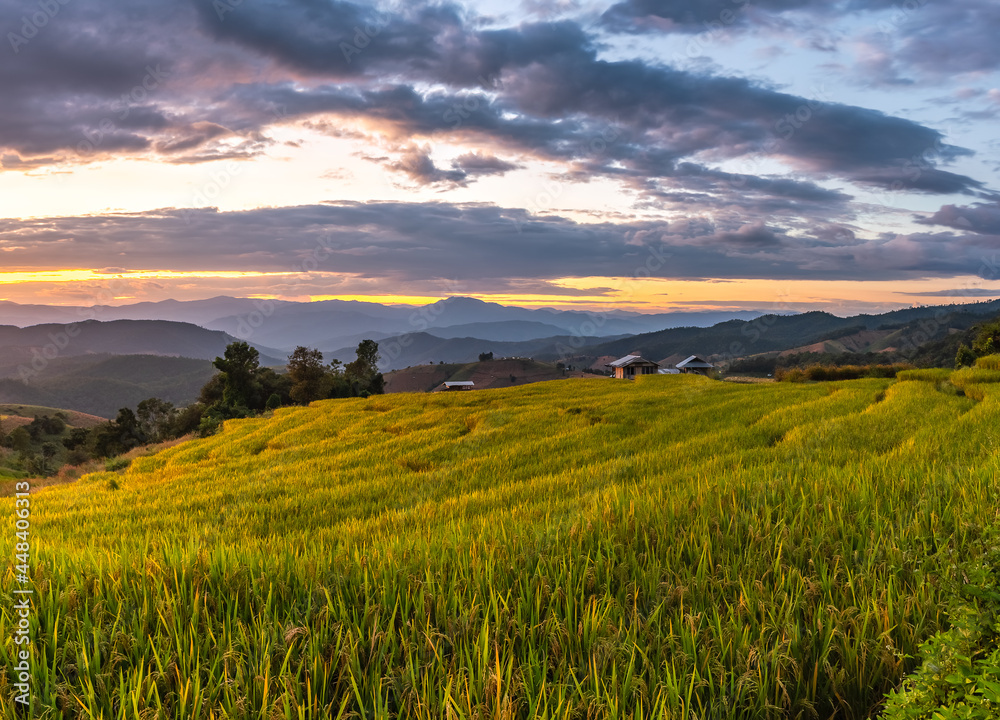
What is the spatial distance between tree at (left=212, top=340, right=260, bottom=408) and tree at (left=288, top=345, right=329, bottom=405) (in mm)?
5774

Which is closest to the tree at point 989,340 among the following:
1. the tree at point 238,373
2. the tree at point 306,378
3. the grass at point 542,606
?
the grass at point 542,606

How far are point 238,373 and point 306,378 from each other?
9708mm

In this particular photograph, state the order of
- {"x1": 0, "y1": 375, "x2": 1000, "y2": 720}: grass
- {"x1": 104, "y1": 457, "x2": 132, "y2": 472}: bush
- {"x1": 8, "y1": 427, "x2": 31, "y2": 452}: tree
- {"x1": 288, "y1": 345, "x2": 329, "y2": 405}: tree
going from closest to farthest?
{"x1": 0, "y1": 375, "x2": 1000, "y2": 720}: grass, {"x1": 104, "y1": 457, "x2": 132, "y2": 472}: bush, {"x1": 288, "y1": 345, "x2": 329, "y2": 405}: tree, {"x1": 8, "y1": 427, "x2": 31, "y2": 452}: tree

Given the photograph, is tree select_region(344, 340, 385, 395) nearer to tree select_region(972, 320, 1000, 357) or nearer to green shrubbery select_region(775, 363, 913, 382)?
green shrubbery select_region(775, 363, 913, 382)

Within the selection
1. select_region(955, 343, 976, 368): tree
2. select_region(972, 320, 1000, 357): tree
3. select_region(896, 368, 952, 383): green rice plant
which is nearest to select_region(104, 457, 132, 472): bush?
select_region(896, 368, 952, 383): green rice plant

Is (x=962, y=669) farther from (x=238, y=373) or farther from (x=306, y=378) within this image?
(x=238, y=373)

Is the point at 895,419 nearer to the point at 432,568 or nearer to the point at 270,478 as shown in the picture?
the point at 432,568

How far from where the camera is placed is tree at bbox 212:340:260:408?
7425 centimetres

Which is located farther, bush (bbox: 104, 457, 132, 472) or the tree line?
the tree line

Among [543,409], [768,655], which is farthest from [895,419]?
[768,655]

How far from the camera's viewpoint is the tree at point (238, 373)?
74.2 m

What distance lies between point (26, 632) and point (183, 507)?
26.6 ft

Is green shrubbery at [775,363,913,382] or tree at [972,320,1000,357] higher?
tree at [972,320,1000,357]

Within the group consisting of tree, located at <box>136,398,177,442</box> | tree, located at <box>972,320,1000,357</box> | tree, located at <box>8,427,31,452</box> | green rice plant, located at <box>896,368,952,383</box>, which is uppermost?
tree, located at <box>972,320,1000,357</box>
